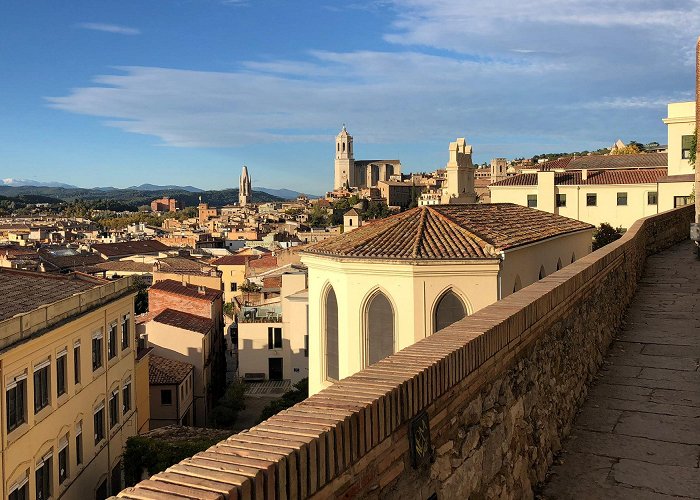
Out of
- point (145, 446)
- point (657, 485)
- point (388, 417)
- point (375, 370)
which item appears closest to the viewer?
point (388, 417)

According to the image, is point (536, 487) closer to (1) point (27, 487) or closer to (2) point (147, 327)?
(1) point (27, 487)

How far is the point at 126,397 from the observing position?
2517 cm

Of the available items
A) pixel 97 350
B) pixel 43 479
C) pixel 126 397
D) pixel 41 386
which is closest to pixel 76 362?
pixel 97 350

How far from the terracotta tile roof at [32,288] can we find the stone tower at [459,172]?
1399 centimetres

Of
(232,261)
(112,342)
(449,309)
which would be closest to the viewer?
(449,309)

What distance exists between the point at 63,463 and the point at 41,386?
8.68 ft

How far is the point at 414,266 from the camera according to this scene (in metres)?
16.0

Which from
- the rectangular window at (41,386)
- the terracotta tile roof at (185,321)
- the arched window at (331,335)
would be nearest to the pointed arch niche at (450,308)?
the arched window at (331,335)

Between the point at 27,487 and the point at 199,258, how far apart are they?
69.5 m

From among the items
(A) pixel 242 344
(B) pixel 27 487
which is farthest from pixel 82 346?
(A) pixel 242 344

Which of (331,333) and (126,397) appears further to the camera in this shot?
(126,397)

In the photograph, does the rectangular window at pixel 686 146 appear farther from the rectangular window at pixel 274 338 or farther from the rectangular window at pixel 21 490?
the rectangular window at pixel 21 490

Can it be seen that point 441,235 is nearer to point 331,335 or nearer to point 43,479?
point 331,335

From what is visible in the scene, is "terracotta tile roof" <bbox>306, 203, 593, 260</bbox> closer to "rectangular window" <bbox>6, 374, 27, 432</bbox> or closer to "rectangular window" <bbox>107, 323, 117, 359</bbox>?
"rectangular window" <bbox>6, 374, 27, 432</bbox>
